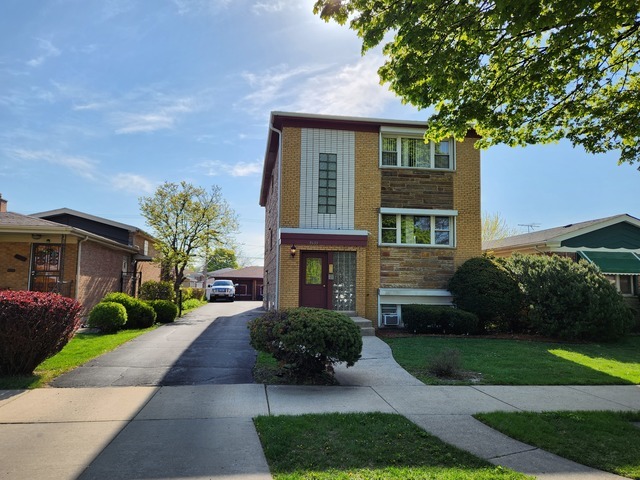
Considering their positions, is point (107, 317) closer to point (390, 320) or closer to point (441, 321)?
point (390, 320)

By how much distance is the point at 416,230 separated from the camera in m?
15.7

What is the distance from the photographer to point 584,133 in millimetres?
9023

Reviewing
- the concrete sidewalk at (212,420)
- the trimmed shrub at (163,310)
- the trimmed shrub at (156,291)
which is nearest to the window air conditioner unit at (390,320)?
the concrete sidewalk at (212,420)

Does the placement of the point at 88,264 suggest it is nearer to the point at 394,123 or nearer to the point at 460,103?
the point at 394,123

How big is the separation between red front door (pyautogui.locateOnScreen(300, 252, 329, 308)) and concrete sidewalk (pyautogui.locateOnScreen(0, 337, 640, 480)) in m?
6.41

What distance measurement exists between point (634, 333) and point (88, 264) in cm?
2015

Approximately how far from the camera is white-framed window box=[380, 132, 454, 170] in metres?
15.7

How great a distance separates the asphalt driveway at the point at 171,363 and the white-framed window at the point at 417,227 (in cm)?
617

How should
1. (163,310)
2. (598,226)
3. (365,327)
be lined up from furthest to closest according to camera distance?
1. (163,310)
2. (598,226)
3. (365,327)

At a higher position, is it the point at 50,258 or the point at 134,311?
the point at 50,258

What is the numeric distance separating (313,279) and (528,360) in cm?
721

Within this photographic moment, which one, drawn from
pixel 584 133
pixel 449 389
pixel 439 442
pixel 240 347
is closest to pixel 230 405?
pixel 439 442

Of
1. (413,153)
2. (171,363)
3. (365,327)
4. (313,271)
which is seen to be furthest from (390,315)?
(171,363)

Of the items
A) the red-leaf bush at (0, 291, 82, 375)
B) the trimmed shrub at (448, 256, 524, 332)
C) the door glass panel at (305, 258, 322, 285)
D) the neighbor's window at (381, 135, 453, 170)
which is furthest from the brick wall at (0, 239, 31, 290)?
the trimmed shrub at (448, 256, 524, 332)
